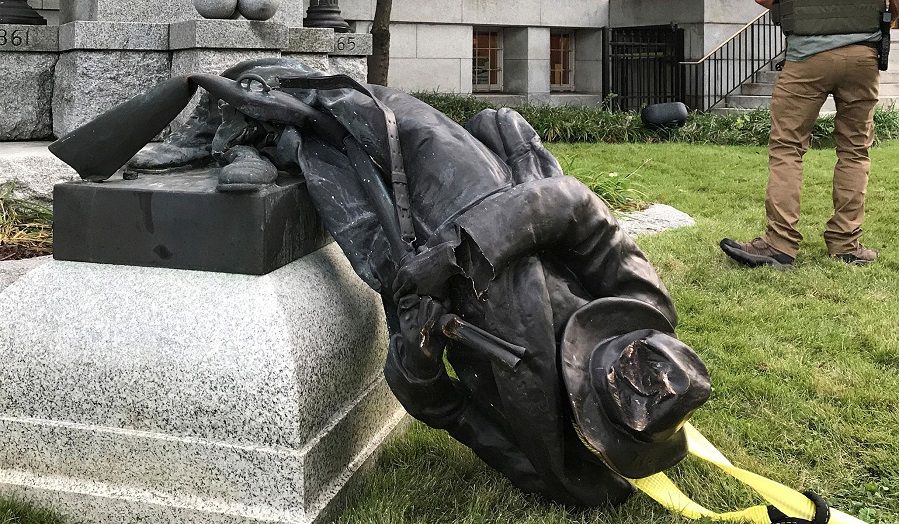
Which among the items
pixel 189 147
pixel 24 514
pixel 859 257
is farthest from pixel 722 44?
pixel 24 514

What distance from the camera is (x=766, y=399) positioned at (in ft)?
12.4

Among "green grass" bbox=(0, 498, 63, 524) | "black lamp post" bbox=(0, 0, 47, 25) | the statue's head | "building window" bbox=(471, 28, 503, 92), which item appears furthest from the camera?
"building window" bbox=(471, 28, 503, 92)

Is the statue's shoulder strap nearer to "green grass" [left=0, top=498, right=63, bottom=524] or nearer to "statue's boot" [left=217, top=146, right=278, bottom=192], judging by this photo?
"statue's boot" [left=217, top=146, right=278, bottom=192]

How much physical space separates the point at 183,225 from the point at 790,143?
457 cm

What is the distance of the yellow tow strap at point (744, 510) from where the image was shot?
256 centimetres

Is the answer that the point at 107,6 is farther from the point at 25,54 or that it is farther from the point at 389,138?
the point at 389,138

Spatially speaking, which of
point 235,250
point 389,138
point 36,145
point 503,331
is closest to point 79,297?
Answer: point 235,250

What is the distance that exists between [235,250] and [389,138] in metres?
0.57

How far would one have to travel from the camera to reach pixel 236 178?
8.97 feet

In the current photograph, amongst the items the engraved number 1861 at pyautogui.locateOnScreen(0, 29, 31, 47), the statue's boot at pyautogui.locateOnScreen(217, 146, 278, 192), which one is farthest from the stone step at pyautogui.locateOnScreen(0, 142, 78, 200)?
the statue's boot at pyautogui.locateOnScreen(217, 146, 278, 192)

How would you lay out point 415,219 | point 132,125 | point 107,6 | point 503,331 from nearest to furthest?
point 503,331 < point 415,219 < point 132,125 < point 107,6

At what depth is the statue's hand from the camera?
242 centimetres

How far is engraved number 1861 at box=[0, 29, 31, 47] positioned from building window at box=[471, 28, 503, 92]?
10.7 m

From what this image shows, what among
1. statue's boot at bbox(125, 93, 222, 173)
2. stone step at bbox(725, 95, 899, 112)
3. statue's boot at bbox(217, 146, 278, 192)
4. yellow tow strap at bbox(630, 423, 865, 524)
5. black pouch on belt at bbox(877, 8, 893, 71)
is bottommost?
yellow tow strap at bbox(630, 423, 865, 524)
